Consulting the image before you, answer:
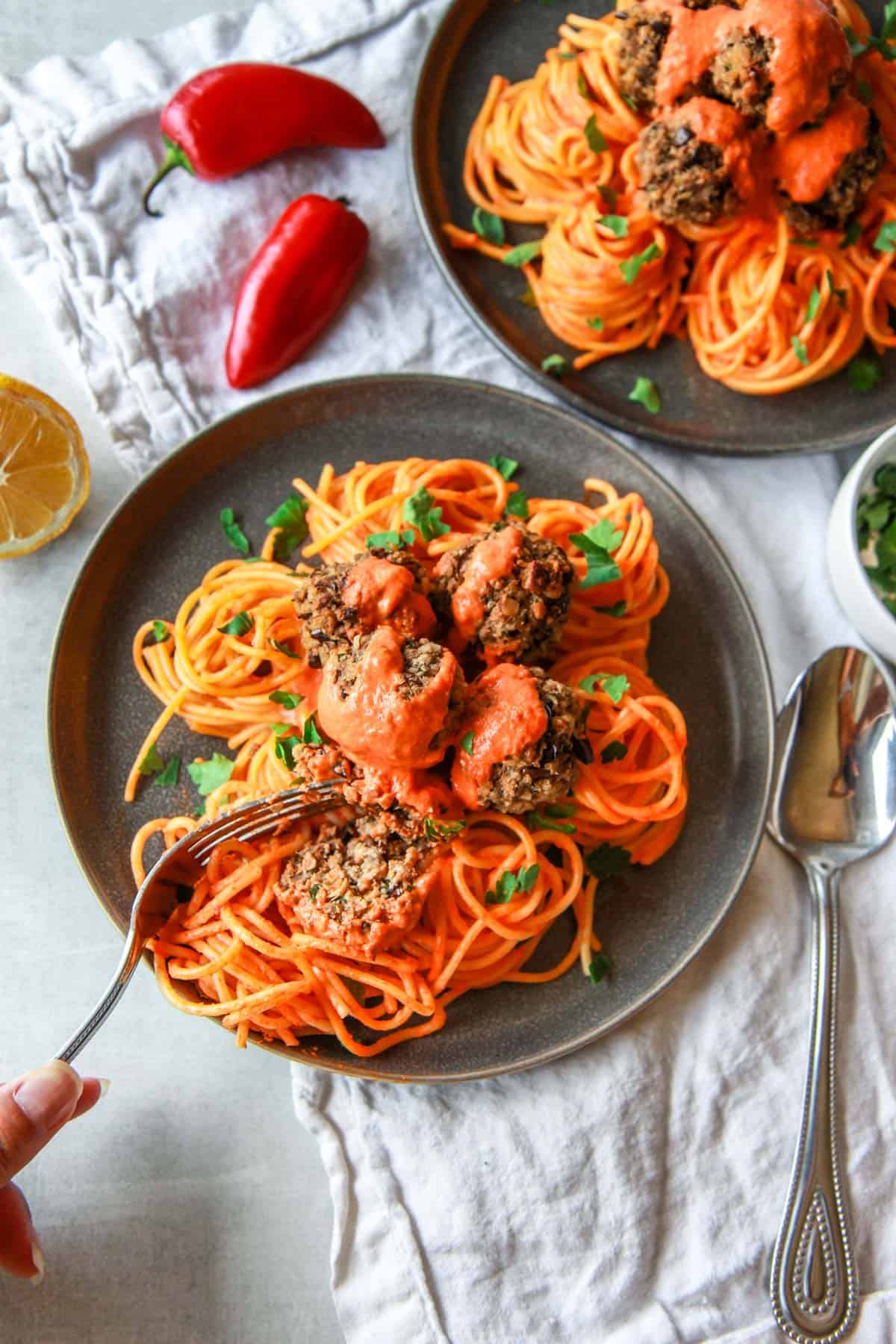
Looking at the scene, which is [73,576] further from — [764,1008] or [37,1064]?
[764,1008]

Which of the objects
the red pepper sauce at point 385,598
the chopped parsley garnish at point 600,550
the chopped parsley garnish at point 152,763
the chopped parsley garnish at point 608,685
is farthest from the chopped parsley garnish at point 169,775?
the chopped parsley garnish at point 600,550

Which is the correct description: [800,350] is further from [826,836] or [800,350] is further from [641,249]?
[826,836]

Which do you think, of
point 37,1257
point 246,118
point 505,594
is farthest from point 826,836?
point 246,118

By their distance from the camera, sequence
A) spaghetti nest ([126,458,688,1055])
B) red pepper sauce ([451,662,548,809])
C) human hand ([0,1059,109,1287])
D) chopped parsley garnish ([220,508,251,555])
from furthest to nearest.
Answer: chopped parsley garnish ([220,508,251,555]) < spaghetti nest ([126,458,688,1055]) < red pepper sauce ([451,662,548,809]) < human hand ([0,1059,109,1287])

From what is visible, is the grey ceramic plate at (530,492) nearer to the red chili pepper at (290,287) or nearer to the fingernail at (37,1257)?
the red chili pepper at (290,287)

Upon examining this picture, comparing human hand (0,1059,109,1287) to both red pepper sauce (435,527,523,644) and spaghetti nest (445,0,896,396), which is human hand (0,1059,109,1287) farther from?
spaghetti nest (445,0,896,396)

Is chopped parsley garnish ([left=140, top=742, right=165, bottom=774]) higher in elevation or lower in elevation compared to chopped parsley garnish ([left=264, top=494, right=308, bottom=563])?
lower

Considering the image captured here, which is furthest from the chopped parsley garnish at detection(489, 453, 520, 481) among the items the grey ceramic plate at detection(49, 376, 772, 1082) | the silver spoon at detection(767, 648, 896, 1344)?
the silver spoon at detection(767, 648, 896, 1344)
